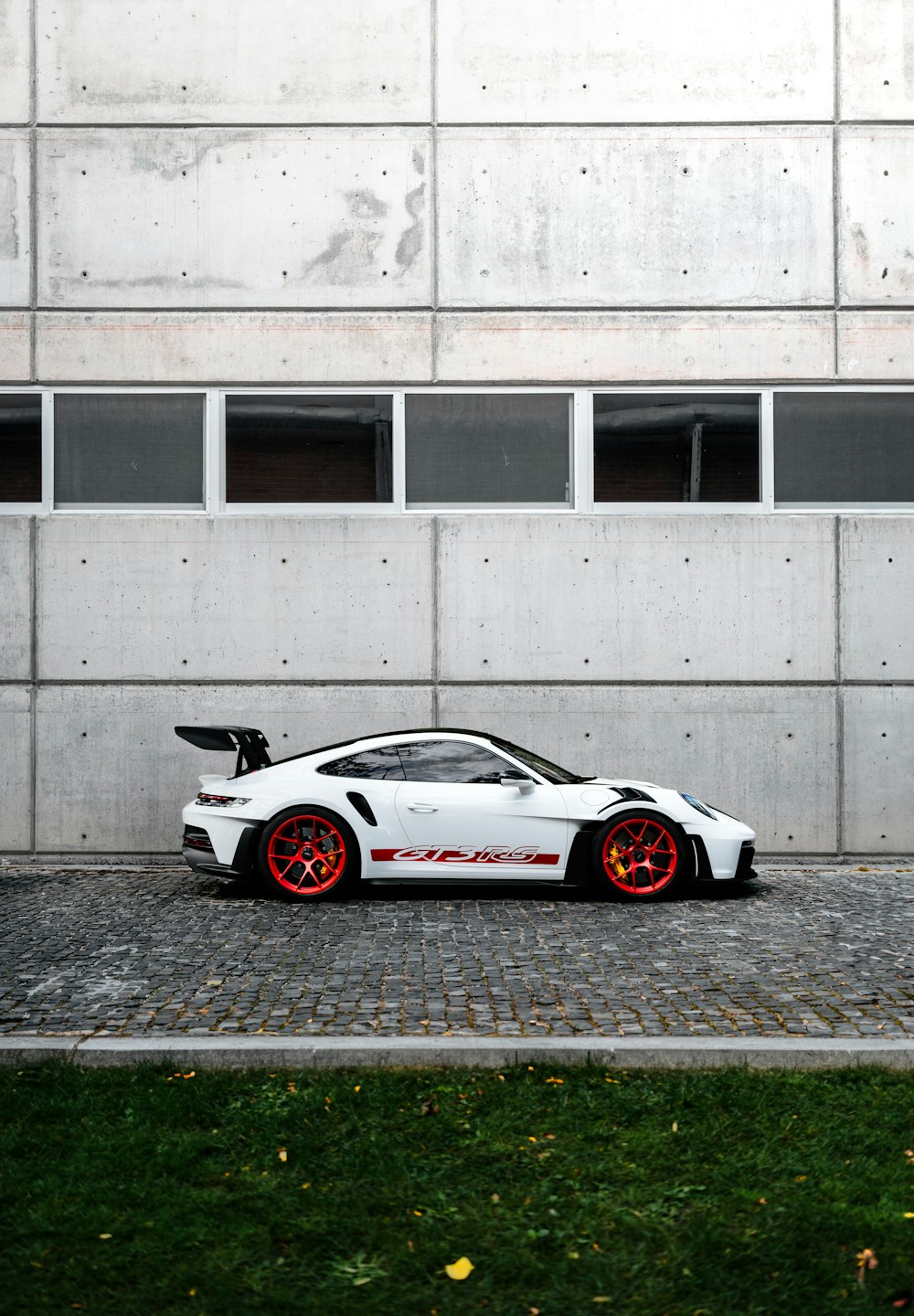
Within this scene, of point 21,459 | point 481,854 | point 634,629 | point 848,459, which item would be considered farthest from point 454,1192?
point 21,459

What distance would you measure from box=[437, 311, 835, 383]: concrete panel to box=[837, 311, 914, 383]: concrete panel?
0.49 feet

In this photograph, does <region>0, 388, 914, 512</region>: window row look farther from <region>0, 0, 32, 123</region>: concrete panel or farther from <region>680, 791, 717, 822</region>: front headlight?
<region>680, 791, 717, 822</region>: front headlight

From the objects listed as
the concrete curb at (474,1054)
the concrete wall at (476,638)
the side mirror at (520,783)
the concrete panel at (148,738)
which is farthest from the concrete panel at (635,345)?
the concrete curb at (474,1054)

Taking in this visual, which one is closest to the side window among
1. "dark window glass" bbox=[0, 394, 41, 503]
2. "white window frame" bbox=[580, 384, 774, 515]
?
"white window frame" bbox=[580, 384, 774, 515]

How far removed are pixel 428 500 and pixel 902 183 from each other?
5438mm

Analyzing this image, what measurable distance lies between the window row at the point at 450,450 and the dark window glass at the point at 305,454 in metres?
0.01

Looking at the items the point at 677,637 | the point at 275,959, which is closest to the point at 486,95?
the point at 677,637

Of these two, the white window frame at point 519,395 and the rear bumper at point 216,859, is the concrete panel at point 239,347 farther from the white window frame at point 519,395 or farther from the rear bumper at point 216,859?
the rear bumper at point 216,859

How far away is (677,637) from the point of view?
460 inches

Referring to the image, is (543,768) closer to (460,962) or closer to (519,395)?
(460,962)

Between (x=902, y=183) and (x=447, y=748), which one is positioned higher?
(x=902, y=183)

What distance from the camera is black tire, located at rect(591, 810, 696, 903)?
9000 mm

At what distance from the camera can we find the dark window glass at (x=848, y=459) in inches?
463

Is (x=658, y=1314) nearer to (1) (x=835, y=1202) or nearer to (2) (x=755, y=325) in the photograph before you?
(1) (x=835, y=1202)
